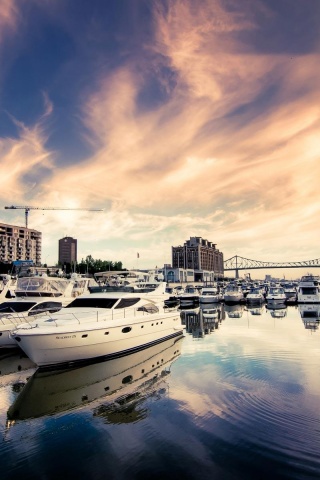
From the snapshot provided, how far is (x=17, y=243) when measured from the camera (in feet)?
610

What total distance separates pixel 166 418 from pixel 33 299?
18.6m

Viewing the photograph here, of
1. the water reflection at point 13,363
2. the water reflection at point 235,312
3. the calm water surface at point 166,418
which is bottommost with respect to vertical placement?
the calm water surface at point 166,418

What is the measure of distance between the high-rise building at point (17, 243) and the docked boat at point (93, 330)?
17330 cm

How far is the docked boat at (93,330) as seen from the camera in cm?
1464

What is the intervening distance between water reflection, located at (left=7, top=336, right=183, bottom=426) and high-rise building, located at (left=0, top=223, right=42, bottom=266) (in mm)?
176178

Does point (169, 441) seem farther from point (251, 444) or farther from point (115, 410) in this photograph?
point (115, 410)

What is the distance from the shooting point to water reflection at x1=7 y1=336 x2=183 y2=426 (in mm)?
11148

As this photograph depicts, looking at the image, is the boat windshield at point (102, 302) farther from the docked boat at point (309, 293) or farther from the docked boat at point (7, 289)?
the docked boat at point (309, 293)

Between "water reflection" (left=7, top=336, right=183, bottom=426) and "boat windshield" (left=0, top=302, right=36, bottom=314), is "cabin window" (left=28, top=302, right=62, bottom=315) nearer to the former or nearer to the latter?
"boat windshield" (left=0, top=302, right=36, bottom=314)

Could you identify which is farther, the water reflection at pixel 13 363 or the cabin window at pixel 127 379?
the water reflection at pixel 13 363

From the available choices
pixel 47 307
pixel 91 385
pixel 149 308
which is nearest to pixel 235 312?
pixel 149 308

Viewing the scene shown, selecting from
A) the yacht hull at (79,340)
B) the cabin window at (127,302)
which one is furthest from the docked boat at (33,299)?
the cabin window at (127,302)

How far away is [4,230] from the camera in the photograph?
180 m

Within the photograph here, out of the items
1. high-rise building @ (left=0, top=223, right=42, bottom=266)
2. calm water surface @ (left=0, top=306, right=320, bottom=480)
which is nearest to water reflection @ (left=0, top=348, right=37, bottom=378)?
calm water surface @ (left=0, top=306, right=320, bottom=480)
